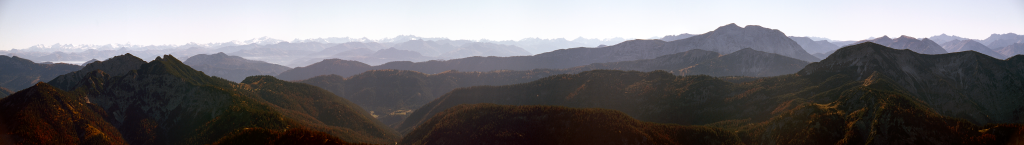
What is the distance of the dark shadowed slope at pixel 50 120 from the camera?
62881mm

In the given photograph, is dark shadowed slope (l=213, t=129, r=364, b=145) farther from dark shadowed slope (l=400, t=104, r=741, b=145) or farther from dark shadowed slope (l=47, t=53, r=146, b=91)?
dark shadowed slope (l=47, t=53, r=146, b=91)

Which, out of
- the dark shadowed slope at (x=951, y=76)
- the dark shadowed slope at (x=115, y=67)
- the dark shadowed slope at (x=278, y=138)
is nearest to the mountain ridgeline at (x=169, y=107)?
the dark shadowed slope at (x=115, y=67)

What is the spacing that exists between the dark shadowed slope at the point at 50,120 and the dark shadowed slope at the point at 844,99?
9540cm

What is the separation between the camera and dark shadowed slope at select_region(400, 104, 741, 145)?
2736 inches

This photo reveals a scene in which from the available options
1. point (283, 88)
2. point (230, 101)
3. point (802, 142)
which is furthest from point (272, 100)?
point (802, 142)

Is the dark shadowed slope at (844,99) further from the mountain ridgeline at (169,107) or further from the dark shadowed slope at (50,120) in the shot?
the dark shadowed slope at (50,120)

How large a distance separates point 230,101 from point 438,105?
91774mm

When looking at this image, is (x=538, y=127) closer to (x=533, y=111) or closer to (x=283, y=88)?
(x=533, y=111)

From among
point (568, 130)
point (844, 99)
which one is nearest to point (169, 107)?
point (568, 130)

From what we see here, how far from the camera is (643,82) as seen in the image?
14712 centimetres

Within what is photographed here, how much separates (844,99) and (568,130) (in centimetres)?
4929

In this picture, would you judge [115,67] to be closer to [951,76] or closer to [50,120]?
[50,120]

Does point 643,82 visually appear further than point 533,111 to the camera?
Yes

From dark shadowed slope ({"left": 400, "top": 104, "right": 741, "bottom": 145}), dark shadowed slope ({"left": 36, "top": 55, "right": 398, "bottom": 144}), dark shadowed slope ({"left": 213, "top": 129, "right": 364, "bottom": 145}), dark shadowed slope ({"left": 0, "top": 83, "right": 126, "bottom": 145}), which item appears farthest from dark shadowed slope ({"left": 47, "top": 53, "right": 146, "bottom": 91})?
dark shadowed slope ({"left": 213, "top": 129, "right": 364, "bottom": 145})
